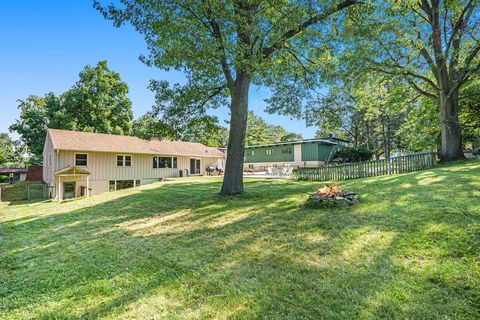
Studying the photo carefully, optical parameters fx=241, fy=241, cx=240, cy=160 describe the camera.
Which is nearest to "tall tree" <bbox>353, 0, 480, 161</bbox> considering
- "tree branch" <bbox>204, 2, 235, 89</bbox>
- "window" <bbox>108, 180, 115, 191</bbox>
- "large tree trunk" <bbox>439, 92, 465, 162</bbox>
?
"large tree trunk" <bbox>439, 92, 465, 162</bbox>

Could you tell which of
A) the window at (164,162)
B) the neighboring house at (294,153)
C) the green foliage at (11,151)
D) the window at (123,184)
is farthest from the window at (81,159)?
the green foliage at (11,151)

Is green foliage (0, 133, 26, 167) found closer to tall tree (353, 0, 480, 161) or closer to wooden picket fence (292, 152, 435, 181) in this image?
wooden picket fence (292, 152, 435, 181)

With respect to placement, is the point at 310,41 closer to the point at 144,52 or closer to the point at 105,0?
the point at 144,52

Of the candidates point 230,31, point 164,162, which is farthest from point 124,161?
point 230,31

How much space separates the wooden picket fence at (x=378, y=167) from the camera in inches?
439

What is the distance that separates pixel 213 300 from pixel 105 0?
931 cm

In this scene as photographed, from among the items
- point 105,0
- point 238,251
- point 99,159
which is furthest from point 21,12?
point 238,251

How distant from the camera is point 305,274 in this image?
9.52ft

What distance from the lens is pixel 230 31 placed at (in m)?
7.93

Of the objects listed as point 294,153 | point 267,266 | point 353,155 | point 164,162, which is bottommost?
point 267,266

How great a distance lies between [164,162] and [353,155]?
18.7m

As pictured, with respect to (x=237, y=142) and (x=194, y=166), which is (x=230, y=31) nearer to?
(x=237, y=142)

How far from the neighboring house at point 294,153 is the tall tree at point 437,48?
1122 cm

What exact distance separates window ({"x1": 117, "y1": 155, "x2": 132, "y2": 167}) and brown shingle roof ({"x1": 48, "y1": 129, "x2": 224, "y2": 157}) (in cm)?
73
